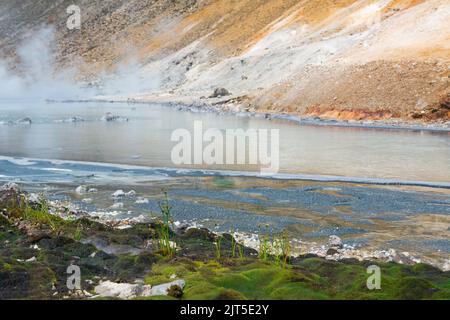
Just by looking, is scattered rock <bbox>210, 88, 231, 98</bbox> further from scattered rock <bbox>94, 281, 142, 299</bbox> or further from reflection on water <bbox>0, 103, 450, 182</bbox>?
scattered rock <bbox>94, 281, 142, 299</bbox>

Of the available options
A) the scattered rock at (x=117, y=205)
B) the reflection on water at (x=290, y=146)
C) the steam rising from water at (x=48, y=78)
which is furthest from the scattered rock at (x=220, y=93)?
the scattered rock at (x=117, y=205)

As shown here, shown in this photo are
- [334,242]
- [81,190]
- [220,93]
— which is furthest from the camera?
[220,93]

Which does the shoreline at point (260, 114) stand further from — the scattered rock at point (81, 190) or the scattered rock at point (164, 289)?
the scattered rock at point (164, 289)

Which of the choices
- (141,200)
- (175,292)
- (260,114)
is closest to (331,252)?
(175,292)

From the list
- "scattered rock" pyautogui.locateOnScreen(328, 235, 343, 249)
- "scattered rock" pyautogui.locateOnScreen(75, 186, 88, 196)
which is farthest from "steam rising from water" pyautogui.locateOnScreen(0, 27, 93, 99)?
"scattered rock" pyautogui.locateOnScreen(328, 235, 343, 249)

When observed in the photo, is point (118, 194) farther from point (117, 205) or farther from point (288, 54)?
point (288, 54)

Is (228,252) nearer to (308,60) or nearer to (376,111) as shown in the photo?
(376,111)
